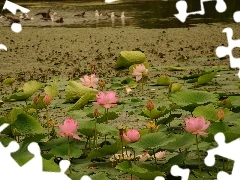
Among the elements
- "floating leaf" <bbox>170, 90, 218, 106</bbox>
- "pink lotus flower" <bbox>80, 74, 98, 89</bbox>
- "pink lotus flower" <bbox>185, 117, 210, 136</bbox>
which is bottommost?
"pink lotus flower" <bbox>185, 117, 210, 136</bbox>

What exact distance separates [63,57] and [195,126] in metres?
3.39

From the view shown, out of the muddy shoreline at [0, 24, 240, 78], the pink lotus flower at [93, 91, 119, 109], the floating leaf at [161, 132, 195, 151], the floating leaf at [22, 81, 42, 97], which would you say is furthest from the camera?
the muddy shoreline at [0, 24, 240, 78]

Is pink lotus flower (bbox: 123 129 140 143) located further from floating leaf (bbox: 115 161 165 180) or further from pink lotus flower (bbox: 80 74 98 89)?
pink lotus flower (bbox: 80 74 98 89)

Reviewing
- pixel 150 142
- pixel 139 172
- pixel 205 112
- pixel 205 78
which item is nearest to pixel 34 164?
pixel 139 172

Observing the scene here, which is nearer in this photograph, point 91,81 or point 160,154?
point 160,154

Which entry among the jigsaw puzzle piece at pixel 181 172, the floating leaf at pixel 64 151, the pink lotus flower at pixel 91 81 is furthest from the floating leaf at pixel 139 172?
the pink lotus flower at pixel 91 81

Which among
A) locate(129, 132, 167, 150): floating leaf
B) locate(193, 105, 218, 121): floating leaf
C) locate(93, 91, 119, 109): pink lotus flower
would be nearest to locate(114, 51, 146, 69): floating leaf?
locate(193, 105, 218, 121): floating leaf

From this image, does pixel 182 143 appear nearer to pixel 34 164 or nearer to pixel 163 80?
pixel 34 164

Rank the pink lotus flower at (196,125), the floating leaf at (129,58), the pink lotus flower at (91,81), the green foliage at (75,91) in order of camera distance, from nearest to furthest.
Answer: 1. the pink lotus flower at (196,125)
2. the pink lotus flower at (91,81)
3. the green foliage at (75,91)
4. the floating leaf at (129,58)

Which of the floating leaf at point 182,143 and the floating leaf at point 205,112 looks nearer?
the floating leaf at point 182,143

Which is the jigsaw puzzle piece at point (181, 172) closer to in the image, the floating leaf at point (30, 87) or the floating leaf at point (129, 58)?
the floating leaf at point (30, 87)

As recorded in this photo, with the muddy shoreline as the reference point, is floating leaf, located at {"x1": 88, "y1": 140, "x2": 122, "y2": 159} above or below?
below

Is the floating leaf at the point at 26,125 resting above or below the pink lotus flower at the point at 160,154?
above

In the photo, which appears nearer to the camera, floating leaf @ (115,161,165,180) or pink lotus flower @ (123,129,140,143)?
floating leaf @ (115,161,165,180)
